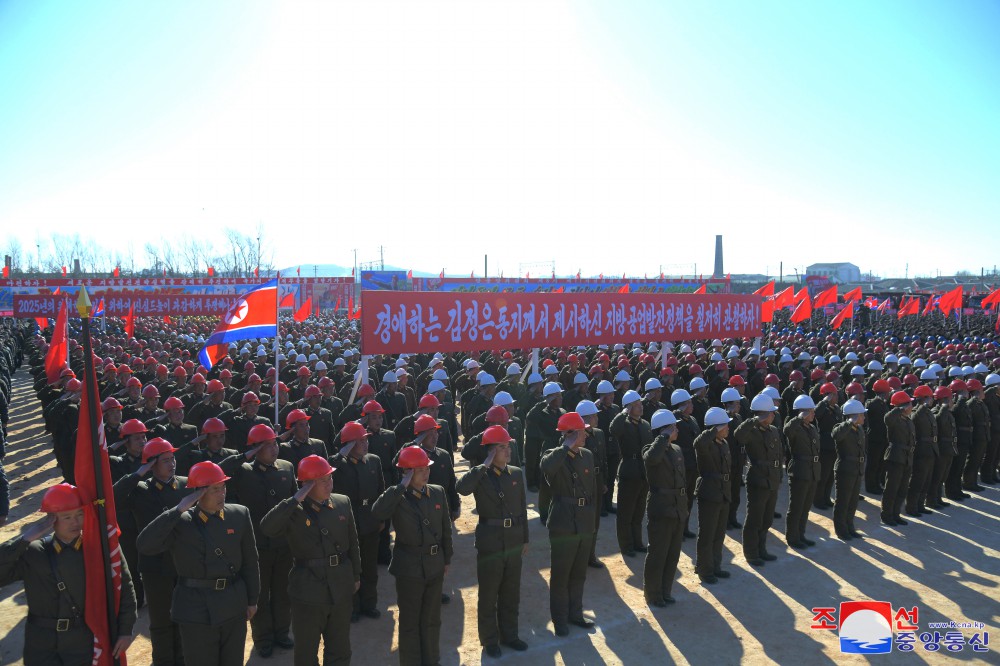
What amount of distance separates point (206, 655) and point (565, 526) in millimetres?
3324

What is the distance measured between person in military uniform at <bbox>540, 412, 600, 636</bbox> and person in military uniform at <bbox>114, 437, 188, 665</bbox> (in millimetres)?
3502

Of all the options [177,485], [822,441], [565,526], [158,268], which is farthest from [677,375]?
[158,268]

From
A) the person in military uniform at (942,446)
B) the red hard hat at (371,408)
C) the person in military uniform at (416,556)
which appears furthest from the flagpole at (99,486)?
the person in military uniform at (942,446)

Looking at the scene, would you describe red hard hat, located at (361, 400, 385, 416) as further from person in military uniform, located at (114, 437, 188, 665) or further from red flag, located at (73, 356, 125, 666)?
red flag, located at (73, 356, 125, 666)

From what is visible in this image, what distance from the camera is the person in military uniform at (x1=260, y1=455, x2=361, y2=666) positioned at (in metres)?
4.82

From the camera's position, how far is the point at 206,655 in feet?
14.4

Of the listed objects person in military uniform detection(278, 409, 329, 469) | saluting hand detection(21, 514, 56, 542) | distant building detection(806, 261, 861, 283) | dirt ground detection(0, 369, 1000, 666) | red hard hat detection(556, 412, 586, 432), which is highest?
distant building detection(806, 261, 861, 283)

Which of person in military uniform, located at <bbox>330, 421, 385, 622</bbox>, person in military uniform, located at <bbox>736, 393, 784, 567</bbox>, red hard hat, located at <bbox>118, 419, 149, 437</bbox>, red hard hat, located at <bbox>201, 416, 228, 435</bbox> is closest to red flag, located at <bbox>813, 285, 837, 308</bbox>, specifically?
person in military uniform, located at <bbox>736, 393, 784, 567</bbox>

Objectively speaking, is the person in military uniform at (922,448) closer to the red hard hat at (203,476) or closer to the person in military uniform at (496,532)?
the person in military uniform at (496,532)

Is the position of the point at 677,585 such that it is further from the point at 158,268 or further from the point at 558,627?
the point at 158,268

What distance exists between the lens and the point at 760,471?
7.96m

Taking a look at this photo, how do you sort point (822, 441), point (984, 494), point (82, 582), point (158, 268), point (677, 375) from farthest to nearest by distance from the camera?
point (158, 268) → point (677, 375) → point (984, 494) → point (822, 441) → point (82, 582)

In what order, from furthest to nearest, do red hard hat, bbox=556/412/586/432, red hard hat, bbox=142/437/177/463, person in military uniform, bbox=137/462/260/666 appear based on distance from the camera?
1. red hard hat, bbox=556/412/586/432
2. red hard hat, bbox=142/437/177/463
3. person in military uniform, bbox=137/462/260/666

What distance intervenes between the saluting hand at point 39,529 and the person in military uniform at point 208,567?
0.59 metres
